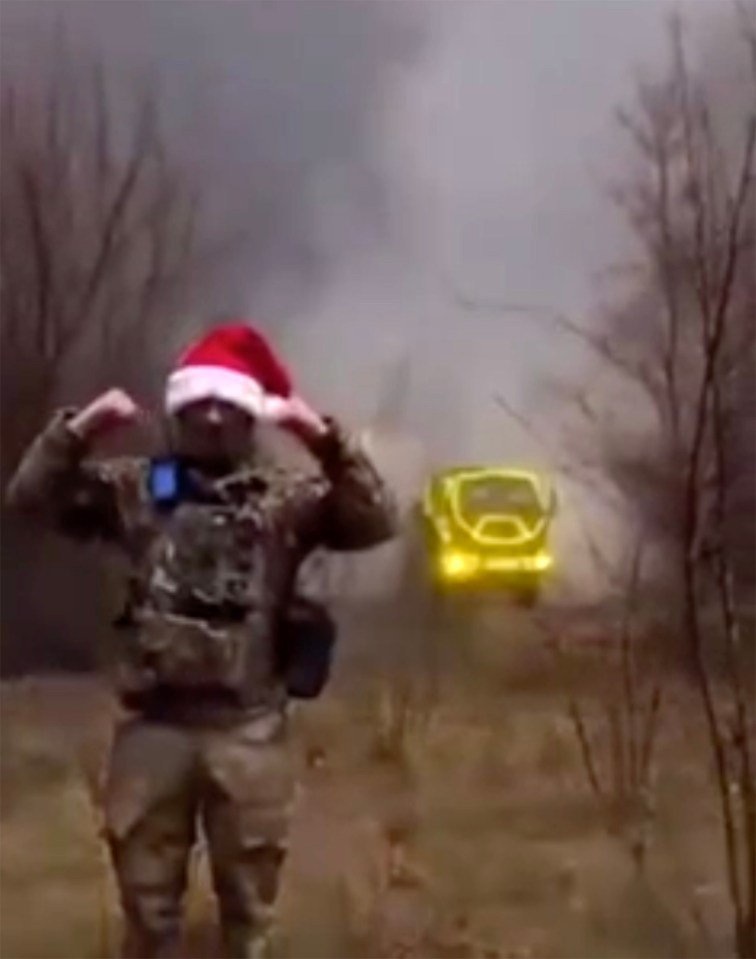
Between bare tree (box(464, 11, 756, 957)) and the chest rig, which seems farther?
bare tree (box(464, 11, 756, 957))

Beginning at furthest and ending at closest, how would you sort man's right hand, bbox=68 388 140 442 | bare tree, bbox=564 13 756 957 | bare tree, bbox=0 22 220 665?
bare tree, bbox=0 22 220 665 < bare tree, bbox=564 13 756 957 < man's right hand, bbox=68 388 140 442

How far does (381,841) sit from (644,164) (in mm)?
608

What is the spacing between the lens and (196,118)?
1887 mm

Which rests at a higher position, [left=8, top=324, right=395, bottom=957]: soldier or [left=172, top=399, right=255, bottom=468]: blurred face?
[left=172, top=399, right=255, bottom=468]: blurred face

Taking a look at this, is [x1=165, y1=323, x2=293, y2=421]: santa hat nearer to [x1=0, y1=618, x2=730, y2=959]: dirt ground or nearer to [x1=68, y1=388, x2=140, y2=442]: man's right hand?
[x1=68, y1=388, x2=140, y2=442]: man's right hand

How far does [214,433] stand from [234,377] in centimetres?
4

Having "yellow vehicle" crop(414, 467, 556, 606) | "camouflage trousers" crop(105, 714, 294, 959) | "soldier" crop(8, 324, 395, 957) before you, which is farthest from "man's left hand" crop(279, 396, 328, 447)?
"yellow vehicle" crop(414, 467, 556, 606)

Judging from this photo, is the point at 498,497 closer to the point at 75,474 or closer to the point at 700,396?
the point at 700,396

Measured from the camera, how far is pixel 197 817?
51.9 inches

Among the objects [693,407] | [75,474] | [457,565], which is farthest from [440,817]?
[75,474]

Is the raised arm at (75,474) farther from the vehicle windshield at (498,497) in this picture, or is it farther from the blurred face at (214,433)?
the vehicle windshield at (498,497)

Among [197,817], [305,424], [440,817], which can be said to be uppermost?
[305,424]

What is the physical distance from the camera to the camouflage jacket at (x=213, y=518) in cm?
128

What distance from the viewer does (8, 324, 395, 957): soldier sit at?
1287 millimetres
